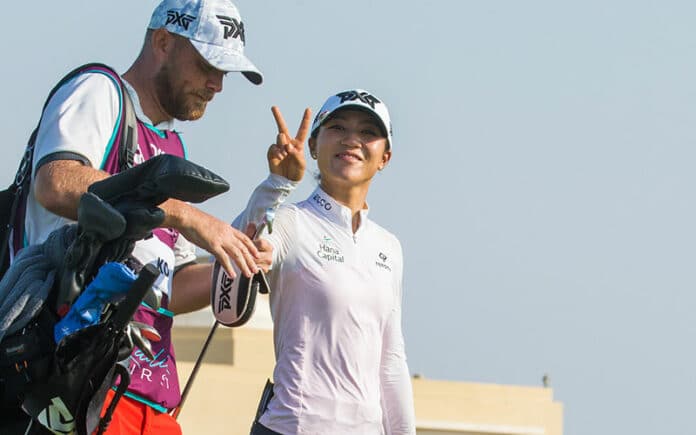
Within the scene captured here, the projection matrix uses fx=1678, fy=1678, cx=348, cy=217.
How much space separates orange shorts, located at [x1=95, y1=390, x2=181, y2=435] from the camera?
16.4ft

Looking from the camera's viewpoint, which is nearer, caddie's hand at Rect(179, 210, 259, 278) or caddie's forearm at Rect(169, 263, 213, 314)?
caddie's hand at Rect(179, 210, 259, 278)

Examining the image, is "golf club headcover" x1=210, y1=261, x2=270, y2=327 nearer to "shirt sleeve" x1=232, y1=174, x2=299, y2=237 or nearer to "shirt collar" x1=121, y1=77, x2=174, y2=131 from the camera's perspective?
"shirt sleeve" x1=232, y1=174, x2=299, y2=237

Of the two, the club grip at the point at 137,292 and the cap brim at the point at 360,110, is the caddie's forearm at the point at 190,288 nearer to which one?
the cap brim at the point at 360,110

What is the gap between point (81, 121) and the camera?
480 cm

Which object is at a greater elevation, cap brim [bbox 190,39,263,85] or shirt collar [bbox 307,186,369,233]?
cap brim [bbox 190,39,263,85]

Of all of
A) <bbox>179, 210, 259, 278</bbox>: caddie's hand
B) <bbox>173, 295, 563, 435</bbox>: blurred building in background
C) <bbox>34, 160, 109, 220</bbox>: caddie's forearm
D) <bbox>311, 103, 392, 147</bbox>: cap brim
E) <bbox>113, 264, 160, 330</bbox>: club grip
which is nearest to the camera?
<bbox>113, 264, 160, 330</bbox>: club grip

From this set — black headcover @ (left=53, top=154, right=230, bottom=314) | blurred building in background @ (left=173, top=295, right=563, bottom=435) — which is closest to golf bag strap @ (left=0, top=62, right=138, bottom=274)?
black headcover @ (left=53, top=154, right=230, bottom=314)

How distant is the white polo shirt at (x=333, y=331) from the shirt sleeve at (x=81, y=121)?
2.71 feet

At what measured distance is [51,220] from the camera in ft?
15.7

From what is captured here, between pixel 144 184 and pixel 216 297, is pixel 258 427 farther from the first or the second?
pixel 144 184

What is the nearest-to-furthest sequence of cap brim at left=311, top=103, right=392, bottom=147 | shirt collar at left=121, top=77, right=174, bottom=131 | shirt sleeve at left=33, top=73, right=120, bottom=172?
shirt sleeve at left=33, top=73, right=120, bottom=172 → shirt collar at left=121, top=77, right=174, bottom=131 → cap brim at left=311, top=103, right=392, bottom=147

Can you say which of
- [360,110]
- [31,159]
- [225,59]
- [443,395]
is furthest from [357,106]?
[443,395]

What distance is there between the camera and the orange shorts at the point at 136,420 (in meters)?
4.99

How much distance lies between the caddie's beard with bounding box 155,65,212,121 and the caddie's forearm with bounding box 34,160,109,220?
68cm
